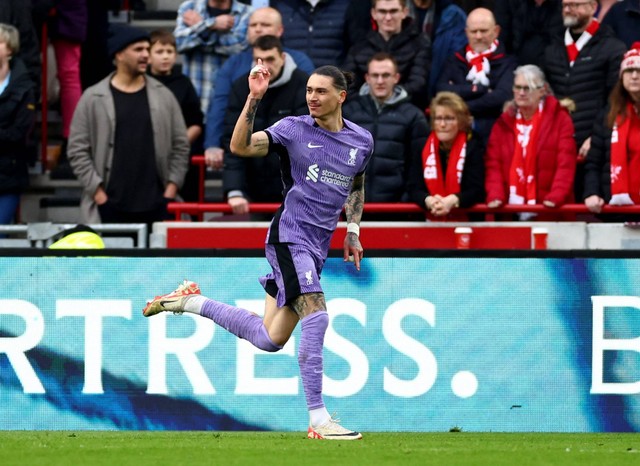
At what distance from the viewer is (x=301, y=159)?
907cm

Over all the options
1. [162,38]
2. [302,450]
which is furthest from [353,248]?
[162,38]

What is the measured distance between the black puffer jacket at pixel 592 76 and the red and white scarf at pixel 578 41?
0.04 metres

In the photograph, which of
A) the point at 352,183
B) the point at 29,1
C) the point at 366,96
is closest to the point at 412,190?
the point at 366,96

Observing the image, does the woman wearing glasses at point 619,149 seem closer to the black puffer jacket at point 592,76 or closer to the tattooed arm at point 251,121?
the black puffer jacket at point 592,76

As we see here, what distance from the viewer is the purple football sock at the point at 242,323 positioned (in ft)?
30.2

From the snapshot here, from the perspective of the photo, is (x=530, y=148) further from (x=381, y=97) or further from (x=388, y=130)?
(x=381, y=97)

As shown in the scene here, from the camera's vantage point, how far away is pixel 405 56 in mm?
13781

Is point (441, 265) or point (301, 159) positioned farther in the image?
point (441, 265)

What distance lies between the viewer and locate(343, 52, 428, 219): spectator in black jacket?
12.8 m

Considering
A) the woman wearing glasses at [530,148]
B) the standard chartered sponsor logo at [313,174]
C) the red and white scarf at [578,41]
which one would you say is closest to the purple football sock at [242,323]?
the standard chartered sponsor logo at [313,174]

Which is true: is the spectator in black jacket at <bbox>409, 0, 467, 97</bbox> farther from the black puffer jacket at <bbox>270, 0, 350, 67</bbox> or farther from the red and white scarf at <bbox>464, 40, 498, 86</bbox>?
the black puffer jacket at <bbox>270, 0, 350, 67</bbox>

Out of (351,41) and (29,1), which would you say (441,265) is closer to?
(351,41)

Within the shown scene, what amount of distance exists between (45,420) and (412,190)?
12.4 ft

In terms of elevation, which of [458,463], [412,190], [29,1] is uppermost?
[29,1]
